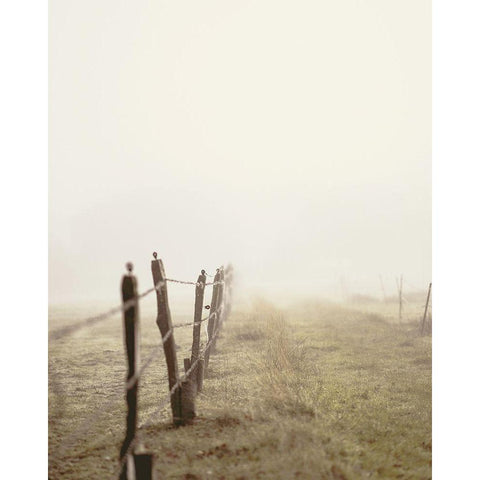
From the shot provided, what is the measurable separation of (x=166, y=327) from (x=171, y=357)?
379mm

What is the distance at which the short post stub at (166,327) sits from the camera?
6.08m

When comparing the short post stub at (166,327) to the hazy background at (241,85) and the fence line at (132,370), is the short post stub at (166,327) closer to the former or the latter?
the fence line at (132,370)

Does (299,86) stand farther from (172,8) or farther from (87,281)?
(87,281)

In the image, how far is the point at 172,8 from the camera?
11008 mm

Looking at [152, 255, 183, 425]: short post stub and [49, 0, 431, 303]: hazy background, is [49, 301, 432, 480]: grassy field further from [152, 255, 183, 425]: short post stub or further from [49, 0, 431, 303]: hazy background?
[49, 0, 431, 303]: hazy background

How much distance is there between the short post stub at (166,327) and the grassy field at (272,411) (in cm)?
29

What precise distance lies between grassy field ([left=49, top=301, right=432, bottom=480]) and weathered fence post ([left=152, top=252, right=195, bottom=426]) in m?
0.20

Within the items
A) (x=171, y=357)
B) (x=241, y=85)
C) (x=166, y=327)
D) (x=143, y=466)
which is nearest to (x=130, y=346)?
(x=143, y=466)

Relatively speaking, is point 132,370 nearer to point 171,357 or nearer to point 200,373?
point 171,357

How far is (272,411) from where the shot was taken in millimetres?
6590

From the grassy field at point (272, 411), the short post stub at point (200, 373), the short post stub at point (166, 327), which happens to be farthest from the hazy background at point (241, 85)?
the short post stub at point (166, 327)

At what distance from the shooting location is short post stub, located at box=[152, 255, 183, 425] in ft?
20.0

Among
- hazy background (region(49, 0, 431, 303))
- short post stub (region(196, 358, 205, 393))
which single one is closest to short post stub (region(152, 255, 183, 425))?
short post stub (region(196, 358, 205, 393))
